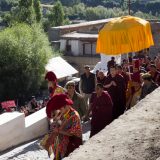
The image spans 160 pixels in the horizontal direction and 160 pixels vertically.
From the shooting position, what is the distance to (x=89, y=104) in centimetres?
895

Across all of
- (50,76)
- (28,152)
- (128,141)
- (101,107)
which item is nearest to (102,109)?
(101,107)

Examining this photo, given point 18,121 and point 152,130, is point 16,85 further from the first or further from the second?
point 152,130

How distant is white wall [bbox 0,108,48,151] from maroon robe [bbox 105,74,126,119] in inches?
71.7

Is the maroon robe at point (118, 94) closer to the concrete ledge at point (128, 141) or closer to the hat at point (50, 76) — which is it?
the hat at point (50, 76)

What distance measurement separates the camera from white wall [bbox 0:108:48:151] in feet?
31.0

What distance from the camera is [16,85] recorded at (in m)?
34.8

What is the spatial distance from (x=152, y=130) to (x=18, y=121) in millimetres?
4686

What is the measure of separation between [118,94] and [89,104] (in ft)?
2.02

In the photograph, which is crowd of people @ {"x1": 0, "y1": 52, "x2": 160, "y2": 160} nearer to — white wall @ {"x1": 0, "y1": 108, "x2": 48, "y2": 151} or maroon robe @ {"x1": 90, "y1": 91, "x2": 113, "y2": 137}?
maroon robe @ {"x1": 90, "y1": 91, "x2": 113, "y2": 137}

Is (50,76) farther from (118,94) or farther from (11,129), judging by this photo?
(11,129)

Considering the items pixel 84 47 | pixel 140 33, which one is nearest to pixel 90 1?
pixel 84 47

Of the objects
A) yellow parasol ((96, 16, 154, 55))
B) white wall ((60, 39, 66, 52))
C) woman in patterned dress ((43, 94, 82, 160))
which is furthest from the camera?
white wall ((60, 39, 66, 52))

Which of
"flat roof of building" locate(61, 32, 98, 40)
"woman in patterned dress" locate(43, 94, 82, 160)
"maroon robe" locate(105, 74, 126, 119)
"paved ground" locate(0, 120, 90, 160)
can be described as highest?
"woman in patterned dress" locate(43, 94, 82, 160)

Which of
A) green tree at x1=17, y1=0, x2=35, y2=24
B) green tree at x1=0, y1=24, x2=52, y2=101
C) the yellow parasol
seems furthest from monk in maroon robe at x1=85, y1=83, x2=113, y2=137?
green tree at x1=17, y1=0, x2=35, y2=24
